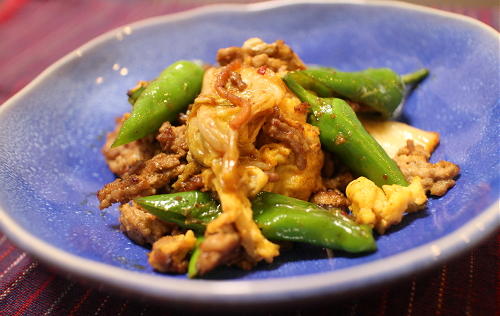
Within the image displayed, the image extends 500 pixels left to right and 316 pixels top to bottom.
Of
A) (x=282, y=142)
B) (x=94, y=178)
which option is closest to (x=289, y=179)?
(x=282, y=142)

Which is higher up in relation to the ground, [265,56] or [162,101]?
[265,56]

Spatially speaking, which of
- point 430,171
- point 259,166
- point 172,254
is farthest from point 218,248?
point 430,171

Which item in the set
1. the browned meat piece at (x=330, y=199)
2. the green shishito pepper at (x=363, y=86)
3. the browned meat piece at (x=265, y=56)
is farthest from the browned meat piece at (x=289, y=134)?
the browned meat piece at (x=265, y=56)

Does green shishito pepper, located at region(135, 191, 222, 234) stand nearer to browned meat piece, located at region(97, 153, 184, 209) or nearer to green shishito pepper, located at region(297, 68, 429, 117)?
browned meat piece, located at region(97, 153, 184, 209)

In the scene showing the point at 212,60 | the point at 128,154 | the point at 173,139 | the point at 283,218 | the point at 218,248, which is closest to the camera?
the point at 218,248

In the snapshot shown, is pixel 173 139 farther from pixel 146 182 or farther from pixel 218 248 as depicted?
pixel 218 248

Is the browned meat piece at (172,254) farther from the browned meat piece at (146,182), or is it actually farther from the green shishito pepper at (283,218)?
the browned meat piece at (146,182)
